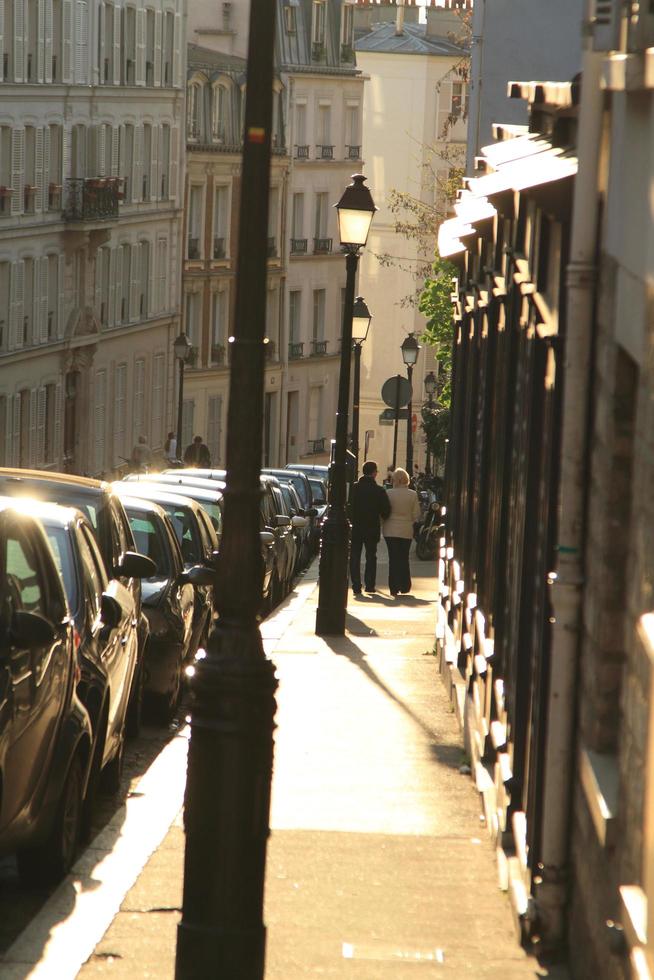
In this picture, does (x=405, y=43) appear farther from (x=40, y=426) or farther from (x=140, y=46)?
(x=40, y=426)

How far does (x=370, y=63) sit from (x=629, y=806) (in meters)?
83.3

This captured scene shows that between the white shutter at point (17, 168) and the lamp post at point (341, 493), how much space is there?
32771 mm

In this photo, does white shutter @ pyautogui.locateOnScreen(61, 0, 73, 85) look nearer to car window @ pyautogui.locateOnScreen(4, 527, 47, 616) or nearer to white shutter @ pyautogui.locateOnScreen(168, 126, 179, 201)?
white shutter @ pyautogui.locateOnScreen(168, 126, 179, 201)

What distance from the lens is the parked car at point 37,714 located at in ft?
25.3

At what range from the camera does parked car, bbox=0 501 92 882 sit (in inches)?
304

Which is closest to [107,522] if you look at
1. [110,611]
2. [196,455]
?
[110,611]

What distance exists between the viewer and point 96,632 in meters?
10.1

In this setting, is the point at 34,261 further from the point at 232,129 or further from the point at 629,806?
the point at 629,806

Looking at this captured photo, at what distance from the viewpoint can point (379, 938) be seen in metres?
7.79

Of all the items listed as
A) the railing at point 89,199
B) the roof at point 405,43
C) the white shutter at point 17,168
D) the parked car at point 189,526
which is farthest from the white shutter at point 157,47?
the parked car at point 189,526

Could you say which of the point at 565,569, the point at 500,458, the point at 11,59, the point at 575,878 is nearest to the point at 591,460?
the point at 565,569

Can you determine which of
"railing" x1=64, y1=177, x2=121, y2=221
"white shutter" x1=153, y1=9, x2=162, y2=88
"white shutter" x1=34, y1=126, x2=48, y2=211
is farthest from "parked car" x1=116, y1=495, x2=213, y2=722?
"white shutter" x1=153, y1=9, x2=162, y2=88

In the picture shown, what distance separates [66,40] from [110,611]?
44.6 m

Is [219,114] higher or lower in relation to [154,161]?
higher
